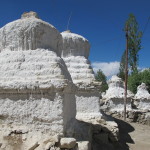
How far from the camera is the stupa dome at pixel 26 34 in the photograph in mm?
5699

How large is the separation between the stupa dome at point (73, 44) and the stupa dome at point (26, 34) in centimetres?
360

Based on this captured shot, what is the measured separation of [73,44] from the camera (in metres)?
9.64

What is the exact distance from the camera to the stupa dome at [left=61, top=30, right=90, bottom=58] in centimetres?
954

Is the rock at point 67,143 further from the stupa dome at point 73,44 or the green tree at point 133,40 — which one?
the green tree at point 133,40

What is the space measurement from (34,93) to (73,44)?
4937 millimetres

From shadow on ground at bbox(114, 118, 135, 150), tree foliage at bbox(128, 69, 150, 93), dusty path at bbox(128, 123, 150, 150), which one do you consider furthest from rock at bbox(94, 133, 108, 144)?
tree foliage at bbox(128, 69, 150, 93)

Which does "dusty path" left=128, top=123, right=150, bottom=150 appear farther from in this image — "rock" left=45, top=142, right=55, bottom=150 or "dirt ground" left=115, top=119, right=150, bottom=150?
"rock" left=45, top=142, right=55, bottom=150

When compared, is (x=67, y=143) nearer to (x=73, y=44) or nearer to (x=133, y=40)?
(x=73, y=44)

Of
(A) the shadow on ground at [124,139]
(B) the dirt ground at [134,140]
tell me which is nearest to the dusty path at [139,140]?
(B) the dirt ground at [134,140]

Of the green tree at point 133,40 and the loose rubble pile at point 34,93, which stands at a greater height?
the green tree at point 133,40

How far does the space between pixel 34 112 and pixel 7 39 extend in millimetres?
2084

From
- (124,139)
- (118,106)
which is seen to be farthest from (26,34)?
(118,106)

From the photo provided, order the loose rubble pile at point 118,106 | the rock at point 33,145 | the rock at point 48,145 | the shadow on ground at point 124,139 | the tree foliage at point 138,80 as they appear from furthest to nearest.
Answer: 1. the tree foliage at point 138,80
2. the loose rubble pile at point 118,106
3. the shadow on ground at point 124,139
4. the rock at point 33,145
5. the rock at point 48,145

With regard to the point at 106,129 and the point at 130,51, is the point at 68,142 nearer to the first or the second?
the point at 106,129
